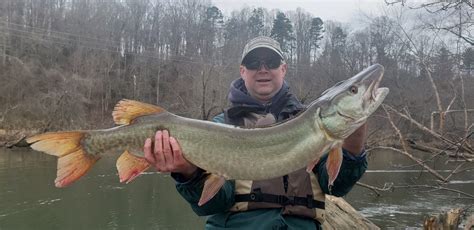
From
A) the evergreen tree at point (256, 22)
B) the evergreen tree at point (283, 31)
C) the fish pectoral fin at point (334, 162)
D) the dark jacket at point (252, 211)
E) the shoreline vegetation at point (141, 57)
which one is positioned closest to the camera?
the fish pectoral fin at point (334, 162)

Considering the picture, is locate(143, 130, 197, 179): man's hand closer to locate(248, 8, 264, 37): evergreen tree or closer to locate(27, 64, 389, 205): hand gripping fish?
locate(27, 64, 389, 205): hand gripping fish

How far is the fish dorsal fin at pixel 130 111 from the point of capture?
295 cm

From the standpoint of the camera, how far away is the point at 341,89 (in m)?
2.74

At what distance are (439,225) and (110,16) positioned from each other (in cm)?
6259

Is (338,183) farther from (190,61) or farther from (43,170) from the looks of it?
(190,61)

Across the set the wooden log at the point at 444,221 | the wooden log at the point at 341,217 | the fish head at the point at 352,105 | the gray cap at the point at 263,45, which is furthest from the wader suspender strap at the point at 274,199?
the wooden log at the point at 444,221

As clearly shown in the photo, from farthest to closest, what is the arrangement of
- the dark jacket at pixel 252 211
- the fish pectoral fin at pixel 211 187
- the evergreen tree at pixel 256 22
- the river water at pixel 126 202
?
the evergreen tree at pixel 256 22 < the river water at pixel 126 202 < the dark jacket at pixel 252 211 < the fish pectoral fin at pixel 211 187

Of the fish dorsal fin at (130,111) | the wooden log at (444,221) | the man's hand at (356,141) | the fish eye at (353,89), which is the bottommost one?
the wooden log at (444,221)

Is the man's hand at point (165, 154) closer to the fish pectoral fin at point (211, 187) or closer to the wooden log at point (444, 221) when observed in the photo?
the fish pectoral fin at point (211, 187)

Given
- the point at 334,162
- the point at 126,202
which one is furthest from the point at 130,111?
the point at 126,202

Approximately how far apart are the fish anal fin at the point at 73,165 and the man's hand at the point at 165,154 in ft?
1.20

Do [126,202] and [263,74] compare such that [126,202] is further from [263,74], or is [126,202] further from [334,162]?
[334,162]

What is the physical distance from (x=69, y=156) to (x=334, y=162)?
165 centimetres

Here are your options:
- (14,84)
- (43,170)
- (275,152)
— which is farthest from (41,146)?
(14,84)
